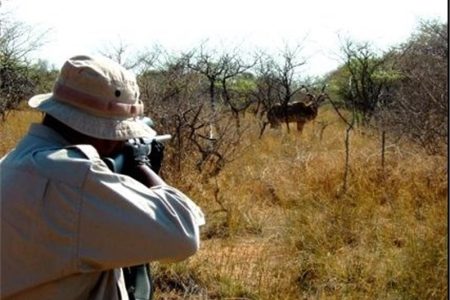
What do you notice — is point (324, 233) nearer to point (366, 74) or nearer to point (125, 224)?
point (125, 224)

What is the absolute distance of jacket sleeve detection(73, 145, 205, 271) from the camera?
1.15 m

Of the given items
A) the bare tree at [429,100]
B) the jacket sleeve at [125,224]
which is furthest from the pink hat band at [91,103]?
the bare tree at [429,100]

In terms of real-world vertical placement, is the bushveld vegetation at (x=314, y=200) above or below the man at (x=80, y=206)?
below

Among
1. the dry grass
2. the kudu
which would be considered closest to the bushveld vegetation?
the dry grass

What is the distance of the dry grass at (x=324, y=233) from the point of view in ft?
11.4

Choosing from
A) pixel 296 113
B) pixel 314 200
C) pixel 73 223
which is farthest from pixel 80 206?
pixel 296 113

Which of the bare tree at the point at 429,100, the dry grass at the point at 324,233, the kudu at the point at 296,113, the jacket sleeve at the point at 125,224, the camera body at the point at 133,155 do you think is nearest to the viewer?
the jacket sleeve at the point at 125,224

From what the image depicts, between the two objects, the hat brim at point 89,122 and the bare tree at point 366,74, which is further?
the bare tree at point 366,74

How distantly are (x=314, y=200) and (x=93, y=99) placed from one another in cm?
409

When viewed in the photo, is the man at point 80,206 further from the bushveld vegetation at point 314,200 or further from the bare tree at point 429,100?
the bare tree at point 429,100

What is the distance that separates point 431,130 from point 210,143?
2165 mm

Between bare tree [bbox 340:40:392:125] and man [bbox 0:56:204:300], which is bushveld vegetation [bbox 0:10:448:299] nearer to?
man [bbox 0:56:204:300]

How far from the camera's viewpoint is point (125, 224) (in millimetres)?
1154

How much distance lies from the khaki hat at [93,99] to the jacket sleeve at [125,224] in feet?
0.28
